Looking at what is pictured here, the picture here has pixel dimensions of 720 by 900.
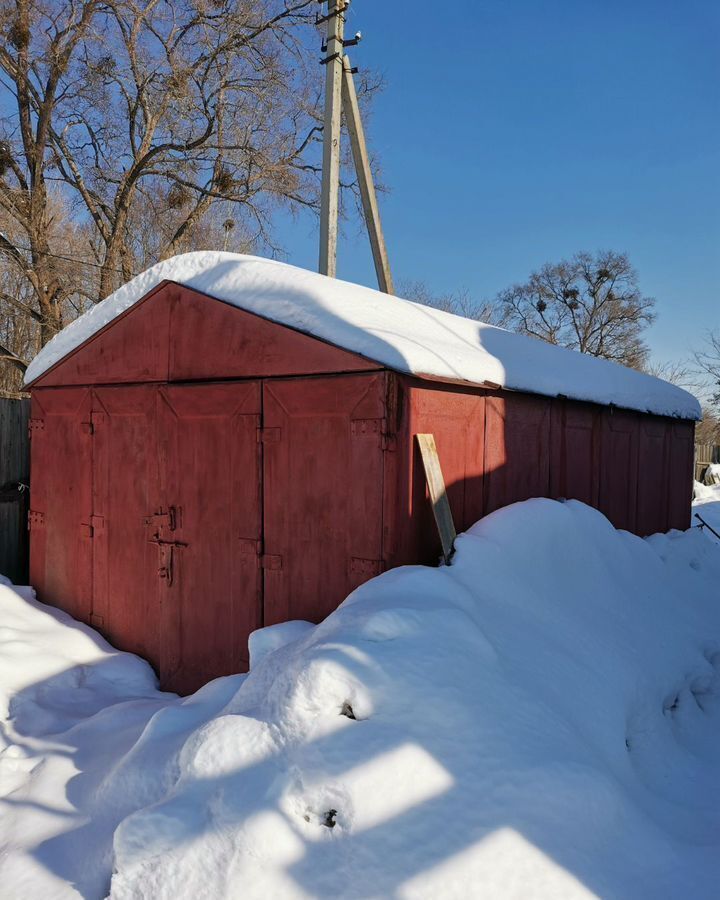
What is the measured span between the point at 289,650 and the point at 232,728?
761 mm

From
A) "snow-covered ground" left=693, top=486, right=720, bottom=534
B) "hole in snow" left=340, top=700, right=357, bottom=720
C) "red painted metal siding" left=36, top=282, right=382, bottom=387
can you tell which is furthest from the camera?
"snow-covered ground" left=693, top=486, right=720, bottom=534

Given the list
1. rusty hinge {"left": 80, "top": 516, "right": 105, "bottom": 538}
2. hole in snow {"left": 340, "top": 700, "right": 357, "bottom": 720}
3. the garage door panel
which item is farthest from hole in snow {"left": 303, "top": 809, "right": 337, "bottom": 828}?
rusty hinge {"left": 80, "top": 516, "right": 105, "bottom": 538}

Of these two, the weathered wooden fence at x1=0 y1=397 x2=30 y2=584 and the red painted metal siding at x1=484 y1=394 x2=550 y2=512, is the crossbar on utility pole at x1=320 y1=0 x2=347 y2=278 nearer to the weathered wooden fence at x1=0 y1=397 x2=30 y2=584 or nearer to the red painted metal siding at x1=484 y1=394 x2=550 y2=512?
the red painted metal siding at x1=484 y1=394 x2=550 y2=512

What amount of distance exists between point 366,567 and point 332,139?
589 cm

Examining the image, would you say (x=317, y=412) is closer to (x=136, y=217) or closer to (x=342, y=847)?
(x=342, y=847)

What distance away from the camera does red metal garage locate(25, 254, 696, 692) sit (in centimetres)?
412

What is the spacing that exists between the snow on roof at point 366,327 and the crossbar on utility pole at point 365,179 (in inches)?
83.5

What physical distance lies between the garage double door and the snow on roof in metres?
0.30

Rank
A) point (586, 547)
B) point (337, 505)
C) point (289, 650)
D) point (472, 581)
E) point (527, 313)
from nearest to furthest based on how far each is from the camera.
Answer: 1. point (289, 650)
2. point (472, 581)
3. point (337, 505)
4. point (586, 547)
5. point (527, 313)

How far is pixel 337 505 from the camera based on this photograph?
4.24 m

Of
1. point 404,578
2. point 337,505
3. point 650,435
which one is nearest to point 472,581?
point 404,578

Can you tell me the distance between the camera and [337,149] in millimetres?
7891

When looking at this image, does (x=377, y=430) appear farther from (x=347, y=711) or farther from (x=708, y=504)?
(x=708, y=504)

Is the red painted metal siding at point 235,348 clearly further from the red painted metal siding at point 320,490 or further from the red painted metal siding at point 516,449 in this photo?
the red painted metal siding at point 516,449
